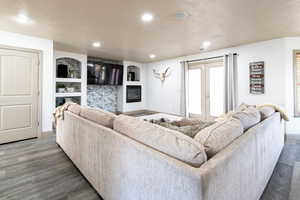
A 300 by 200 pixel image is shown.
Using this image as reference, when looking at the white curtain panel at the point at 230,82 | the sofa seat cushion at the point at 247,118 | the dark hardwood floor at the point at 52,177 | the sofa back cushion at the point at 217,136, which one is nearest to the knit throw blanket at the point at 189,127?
the sofa back cushion at the point at 217,136

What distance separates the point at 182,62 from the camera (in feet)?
19.0

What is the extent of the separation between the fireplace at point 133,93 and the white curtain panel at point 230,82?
377 centimetres

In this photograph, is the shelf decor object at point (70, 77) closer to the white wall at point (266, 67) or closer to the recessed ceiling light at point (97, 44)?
the recessed ceiling light at point (97, 44)

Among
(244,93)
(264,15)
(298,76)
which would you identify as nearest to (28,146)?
(264,15)

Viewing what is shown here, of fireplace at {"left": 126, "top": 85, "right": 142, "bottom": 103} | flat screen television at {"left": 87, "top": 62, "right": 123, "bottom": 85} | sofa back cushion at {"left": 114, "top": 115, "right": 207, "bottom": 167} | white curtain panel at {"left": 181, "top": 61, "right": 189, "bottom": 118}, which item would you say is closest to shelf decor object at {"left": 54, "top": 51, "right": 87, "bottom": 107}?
flat screen television at {"left": 87, "top": 62, "right": 123, "bottom": 85}

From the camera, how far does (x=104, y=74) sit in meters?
6.06

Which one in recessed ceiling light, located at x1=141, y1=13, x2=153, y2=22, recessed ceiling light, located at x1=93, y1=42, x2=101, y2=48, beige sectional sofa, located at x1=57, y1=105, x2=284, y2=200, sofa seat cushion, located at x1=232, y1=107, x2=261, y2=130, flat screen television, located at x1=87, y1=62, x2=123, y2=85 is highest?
recessed ceiling light, located at x1=93, y1=42, x2=101, y2=48

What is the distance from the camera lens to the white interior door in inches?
129

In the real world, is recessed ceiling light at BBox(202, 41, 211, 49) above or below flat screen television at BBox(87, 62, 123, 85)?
above

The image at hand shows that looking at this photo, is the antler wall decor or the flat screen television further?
the antler wall decor

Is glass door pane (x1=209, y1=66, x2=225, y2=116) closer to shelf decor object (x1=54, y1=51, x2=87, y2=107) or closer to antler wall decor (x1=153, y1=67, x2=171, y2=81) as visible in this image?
antler wall decor (x1=153, y1=67, x2=171, y2=81)

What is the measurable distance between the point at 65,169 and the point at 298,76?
16.9 feet

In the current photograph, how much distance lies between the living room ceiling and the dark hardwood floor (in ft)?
7.75

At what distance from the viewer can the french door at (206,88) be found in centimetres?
503
